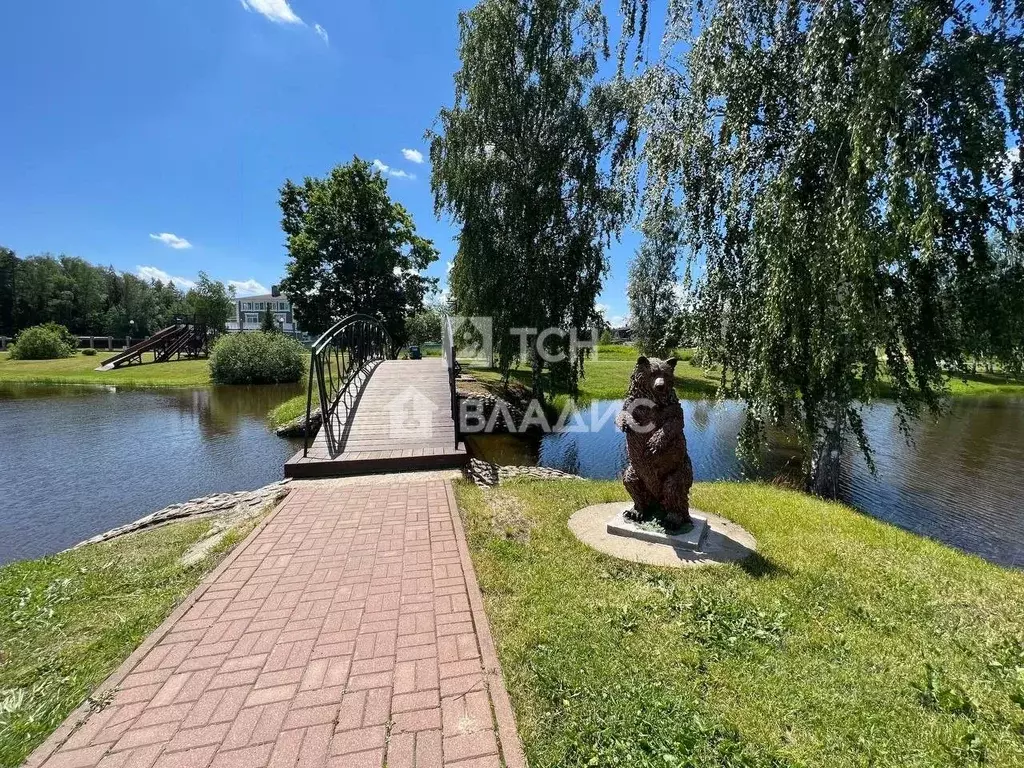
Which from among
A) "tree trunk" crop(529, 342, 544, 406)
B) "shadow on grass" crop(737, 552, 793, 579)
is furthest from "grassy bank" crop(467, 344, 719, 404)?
"shadow on grass" crop(737, 552, 793, 579)

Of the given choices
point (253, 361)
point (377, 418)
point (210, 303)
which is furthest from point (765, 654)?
point (210, 303)

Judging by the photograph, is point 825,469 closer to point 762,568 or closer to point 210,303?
point 762,568

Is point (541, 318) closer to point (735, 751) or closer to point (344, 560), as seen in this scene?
point (344, 560)

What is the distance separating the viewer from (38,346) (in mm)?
28141

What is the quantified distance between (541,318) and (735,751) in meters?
10.4

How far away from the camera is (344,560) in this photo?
12.1 ft

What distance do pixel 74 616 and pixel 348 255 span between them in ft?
81.7

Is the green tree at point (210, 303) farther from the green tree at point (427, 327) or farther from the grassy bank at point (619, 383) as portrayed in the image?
the grassy bank at point (619, 383)

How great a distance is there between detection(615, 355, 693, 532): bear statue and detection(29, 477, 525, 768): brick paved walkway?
1851 mm

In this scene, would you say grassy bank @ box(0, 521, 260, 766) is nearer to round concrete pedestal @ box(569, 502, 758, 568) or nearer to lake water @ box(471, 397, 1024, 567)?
round concrete pedestal @ box(569, 502, 758, 568)

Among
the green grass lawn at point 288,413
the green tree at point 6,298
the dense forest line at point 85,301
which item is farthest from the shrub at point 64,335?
the green grass lawn at point 288,413

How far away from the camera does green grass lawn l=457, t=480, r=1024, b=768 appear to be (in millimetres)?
1988

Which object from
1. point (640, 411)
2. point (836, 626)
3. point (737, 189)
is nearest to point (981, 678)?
point (836, 626)

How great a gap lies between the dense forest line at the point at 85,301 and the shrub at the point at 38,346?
1292 centimetres
